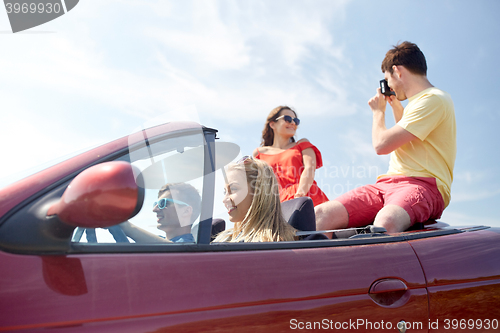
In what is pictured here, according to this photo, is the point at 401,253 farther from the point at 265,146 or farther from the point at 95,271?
the point at 265,146

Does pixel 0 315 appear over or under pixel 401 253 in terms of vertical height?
over

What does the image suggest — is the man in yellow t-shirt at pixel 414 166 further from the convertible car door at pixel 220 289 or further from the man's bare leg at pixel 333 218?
the convertible car door at pixel 220 289

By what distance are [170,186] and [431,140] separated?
2041 millimetres

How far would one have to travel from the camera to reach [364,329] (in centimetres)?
130

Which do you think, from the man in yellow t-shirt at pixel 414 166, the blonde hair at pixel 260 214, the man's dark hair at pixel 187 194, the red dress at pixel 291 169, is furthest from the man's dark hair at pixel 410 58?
the man's dark hair at pixel 187 194

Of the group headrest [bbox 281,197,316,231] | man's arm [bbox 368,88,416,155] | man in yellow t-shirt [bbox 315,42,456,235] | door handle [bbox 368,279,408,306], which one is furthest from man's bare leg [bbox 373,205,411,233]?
door handle [bbox 368,279,408,306]

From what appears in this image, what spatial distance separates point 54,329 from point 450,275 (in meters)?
1.55

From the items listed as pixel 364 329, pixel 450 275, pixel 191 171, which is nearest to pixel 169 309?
pixel 191 171

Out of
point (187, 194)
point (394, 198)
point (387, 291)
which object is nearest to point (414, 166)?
point (394, 198)

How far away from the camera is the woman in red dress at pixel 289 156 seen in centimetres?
350

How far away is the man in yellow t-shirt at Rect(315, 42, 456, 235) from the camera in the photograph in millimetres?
2373

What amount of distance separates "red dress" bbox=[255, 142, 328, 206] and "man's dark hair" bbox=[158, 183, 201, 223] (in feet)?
7.07

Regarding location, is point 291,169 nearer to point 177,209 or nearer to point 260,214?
point 260,214

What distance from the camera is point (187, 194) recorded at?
1415 mm
